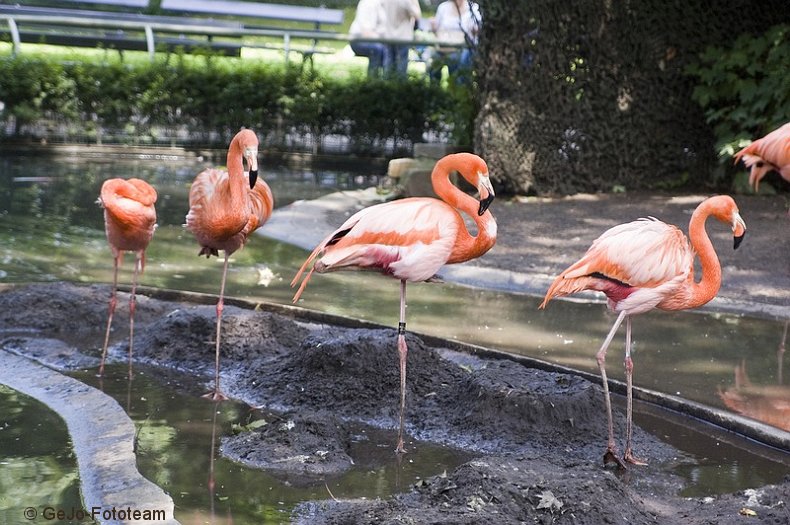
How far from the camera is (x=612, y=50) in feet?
35.2

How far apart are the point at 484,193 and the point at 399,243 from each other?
0.43 meters

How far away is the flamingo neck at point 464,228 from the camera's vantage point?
15.0 feet

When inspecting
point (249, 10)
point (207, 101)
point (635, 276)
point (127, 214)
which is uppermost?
point (249, 10)

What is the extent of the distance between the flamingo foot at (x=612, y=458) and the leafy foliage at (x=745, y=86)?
6.65 meters

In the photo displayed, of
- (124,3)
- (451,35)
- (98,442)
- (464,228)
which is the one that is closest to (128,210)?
Answer: (98,442)

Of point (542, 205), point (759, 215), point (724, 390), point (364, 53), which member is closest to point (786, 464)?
point (724, 390)

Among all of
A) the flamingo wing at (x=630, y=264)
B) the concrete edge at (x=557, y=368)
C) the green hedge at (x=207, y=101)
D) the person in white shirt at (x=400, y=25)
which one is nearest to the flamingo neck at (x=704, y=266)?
the flamingo wing at (x=630, y=264)

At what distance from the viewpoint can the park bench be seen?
623 inches

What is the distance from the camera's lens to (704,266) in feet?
14.8

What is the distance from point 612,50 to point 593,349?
5.57 m

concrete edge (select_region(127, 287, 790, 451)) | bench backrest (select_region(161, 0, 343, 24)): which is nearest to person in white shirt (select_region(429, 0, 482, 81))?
bench backrest (select_region(161, 0, 343, 24))

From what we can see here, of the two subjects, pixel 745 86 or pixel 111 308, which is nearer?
pixel 111 308

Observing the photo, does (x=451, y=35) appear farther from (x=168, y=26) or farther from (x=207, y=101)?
(x=168, y=26)

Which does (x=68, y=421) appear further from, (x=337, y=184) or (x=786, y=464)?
(x=337, y=184)
